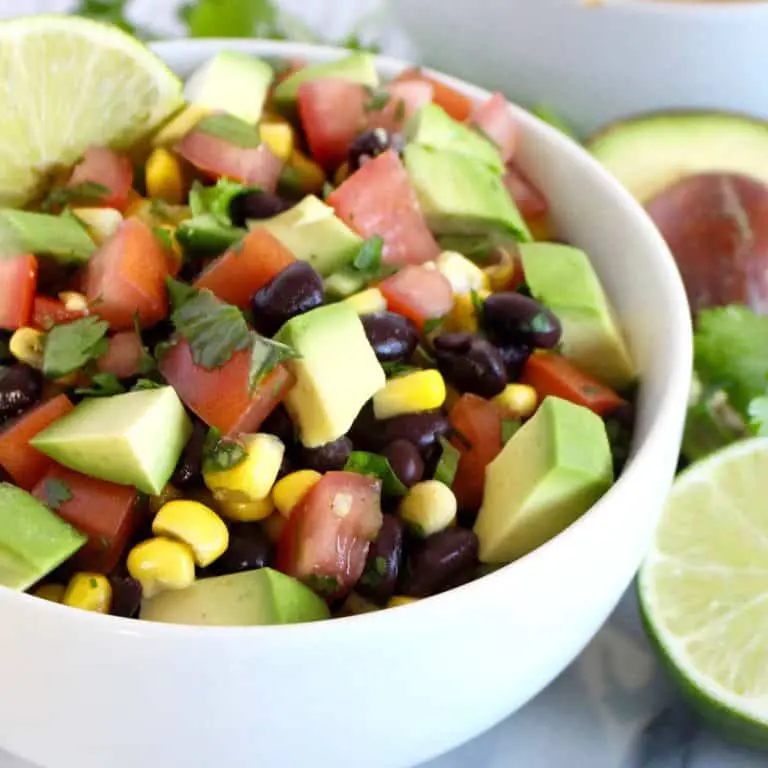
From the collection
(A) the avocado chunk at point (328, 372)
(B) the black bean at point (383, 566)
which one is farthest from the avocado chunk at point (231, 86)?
(B) the black bean at point (383, 566)

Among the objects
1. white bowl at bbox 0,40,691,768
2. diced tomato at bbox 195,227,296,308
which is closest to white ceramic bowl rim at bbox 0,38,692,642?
white bowl at bbox 0,40,691,768

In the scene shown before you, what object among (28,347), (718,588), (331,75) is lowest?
(718,588)

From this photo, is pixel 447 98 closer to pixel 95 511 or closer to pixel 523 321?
pixel 523 321

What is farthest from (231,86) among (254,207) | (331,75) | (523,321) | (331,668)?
(331,668)

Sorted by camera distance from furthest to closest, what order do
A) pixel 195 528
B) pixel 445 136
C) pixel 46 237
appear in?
pixel 445 136 < pixel 46 237 < pixel 195 528

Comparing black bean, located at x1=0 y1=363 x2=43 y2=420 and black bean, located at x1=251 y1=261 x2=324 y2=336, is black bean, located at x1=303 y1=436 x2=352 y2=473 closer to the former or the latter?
black bean, located at x1=251 y1=261 x2=324 y2=336
